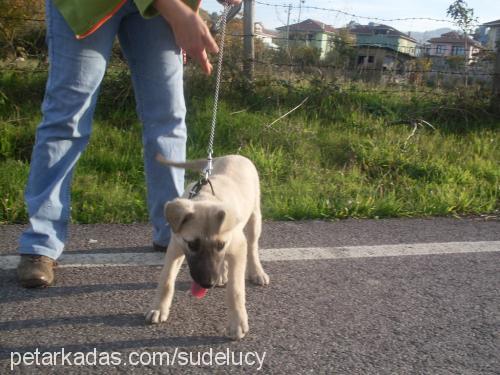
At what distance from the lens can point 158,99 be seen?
2838 millimetres

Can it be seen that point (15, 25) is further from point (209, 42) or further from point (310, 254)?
point (310, 254)

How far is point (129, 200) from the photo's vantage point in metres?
3.87

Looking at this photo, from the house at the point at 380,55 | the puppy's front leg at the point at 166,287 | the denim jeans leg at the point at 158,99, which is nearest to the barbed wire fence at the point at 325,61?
the house at the point at 380,55

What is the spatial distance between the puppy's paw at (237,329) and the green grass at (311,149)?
5.31 ft

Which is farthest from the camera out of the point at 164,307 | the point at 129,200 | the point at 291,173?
the point at 291,173

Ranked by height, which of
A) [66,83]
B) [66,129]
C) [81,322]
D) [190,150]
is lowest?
[81,322]

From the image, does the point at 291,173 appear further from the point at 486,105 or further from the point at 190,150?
the point at 486,105

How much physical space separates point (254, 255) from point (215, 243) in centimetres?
70

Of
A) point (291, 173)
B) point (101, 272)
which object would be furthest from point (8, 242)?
point (291, 173)

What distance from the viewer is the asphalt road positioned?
2.04 metres

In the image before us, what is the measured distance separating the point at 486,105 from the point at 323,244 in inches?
161

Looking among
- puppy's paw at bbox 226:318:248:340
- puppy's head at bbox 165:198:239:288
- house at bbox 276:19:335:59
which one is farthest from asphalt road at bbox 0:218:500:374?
house at bbox 276:19:335:59

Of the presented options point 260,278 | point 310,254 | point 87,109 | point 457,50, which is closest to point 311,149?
point 310,254

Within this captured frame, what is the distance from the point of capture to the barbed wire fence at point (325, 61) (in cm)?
584
